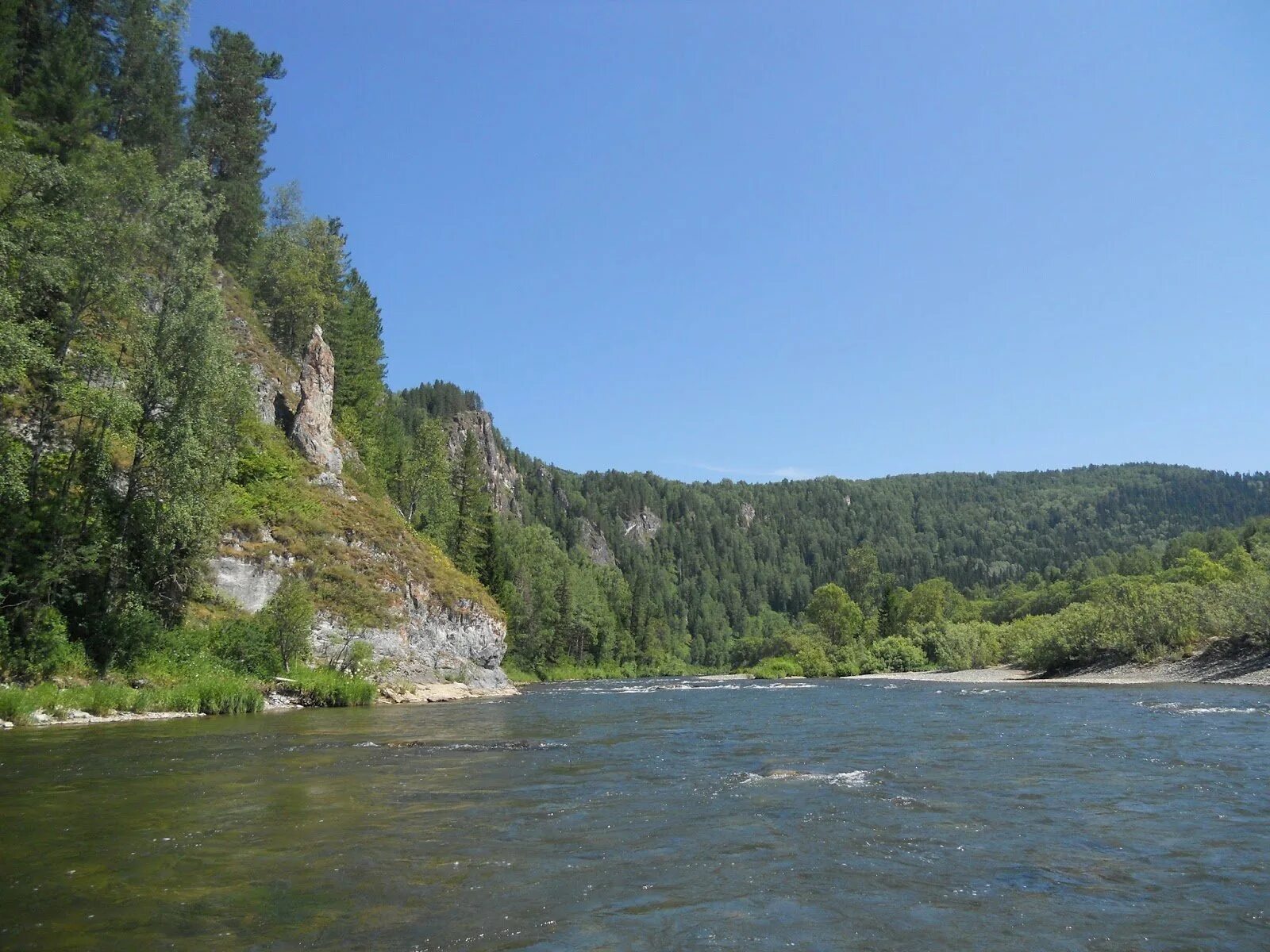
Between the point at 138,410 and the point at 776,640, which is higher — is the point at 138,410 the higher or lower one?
the higher one

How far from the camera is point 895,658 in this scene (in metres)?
93.1

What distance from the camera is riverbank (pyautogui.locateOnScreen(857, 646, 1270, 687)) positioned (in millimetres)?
46250

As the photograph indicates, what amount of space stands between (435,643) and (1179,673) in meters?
47.1

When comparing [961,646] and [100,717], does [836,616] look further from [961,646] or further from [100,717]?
[100,717]

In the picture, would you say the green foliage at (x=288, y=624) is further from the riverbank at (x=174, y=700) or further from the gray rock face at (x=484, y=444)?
the gray rock face at (x=484, y=444)

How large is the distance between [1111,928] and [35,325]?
112ft

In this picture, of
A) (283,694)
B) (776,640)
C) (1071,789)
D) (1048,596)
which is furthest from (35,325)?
(1048,596)

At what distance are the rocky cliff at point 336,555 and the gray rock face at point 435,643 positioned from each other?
0.25 ft

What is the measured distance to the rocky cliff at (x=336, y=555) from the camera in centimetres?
4069

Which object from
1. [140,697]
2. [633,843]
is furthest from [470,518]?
[633,843]

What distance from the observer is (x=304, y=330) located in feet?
210

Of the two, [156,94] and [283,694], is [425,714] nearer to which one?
[283,694]

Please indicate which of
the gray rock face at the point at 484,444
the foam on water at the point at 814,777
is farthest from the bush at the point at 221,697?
the gray rock face at the point at 484,444

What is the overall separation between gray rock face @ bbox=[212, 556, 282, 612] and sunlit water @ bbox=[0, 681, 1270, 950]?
16885mm
